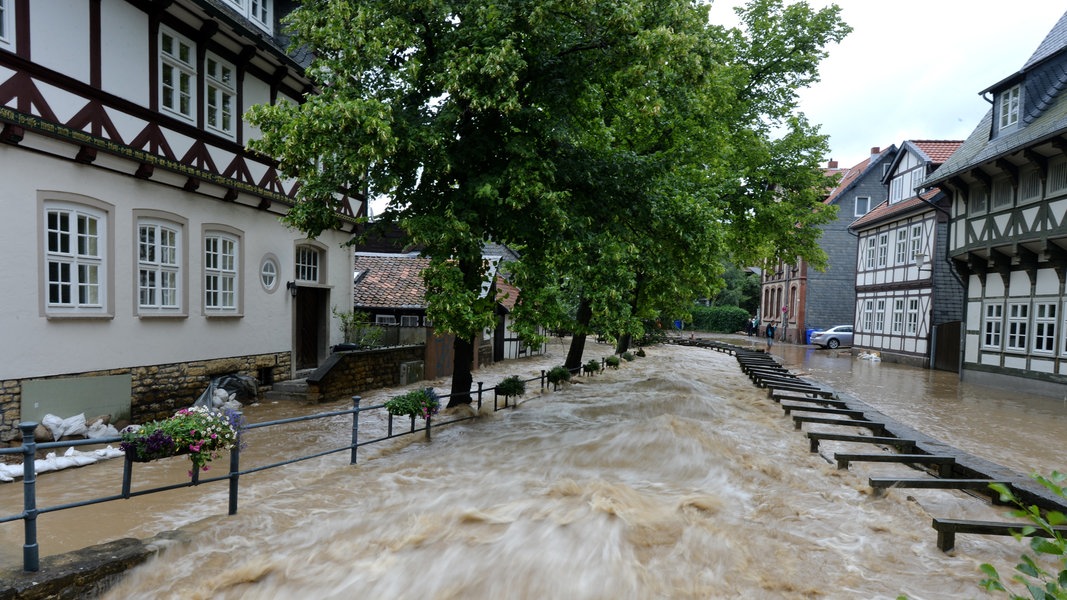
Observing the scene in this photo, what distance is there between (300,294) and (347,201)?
9.62 ft

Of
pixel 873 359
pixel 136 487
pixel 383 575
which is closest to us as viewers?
pixel 383 575

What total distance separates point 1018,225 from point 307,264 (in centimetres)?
2129

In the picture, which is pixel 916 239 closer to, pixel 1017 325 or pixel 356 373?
pixel 1017 325

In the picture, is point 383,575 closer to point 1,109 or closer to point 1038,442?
point 1,109

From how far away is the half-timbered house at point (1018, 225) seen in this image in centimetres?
1908

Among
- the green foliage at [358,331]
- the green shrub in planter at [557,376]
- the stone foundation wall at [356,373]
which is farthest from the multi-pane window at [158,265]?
the green shrub in planter at [557,376]

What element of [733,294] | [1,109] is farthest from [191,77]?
[733,294]

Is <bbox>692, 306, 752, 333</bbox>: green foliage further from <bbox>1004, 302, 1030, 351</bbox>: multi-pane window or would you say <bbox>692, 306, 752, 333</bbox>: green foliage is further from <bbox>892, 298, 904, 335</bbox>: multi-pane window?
<bbox>1004, 302, 1030, 351</bbox>: multi-pane window

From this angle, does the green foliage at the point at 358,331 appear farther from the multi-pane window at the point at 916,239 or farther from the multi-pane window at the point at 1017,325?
the multi-pane window at the point at 916,239

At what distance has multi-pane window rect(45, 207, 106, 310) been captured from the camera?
10.7 meters

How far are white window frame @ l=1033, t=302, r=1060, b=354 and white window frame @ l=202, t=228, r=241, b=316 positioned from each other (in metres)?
22.3

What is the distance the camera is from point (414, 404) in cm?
1046

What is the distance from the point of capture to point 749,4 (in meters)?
21.7

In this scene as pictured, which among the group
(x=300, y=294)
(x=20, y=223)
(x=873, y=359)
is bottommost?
(x=873, y=359)
